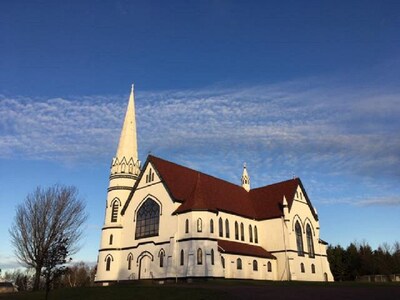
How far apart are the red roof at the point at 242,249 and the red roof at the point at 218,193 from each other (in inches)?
165

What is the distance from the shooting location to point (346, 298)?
23.3 metres

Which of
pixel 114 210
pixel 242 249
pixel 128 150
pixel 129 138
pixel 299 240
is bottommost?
pixel 242 249

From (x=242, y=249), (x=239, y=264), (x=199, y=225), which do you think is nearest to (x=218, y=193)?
(x=242, y=249)

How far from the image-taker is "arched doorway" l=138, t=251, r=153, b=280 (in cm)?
4596

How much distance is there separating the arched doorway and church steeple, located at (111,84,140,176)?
12659mm

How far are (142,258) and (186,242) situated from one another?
7788 millimetres

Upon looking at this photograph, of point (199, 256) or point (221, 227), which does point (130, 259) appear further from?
point (221, 227)

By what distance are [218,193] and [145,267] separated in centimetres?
1385

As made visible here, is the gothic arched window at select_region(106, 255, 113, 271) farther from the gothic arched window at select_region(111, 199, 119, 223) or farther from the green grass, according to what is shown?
the green grass

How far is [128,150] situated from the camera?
184ft

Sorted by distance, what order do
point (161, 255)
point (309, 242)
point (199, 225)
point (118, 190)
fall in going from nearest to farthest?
point (199, 225), point (161, 255), point (118, 190), point (309, 242)

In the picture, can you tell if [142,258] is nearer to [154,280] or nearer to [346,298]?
[154,280]

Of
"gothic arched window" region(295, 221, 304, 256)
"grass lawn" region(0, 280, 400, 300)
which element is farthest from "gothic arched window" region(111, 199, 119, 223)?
"gothic arched window" region(295, 221, 304, 256)

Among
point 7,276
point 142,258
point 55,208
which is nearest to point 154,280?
point 142,258
